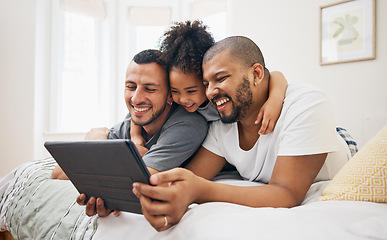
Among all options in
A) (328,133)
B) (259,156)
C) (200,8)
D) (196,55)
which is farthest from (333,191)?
(200,8)

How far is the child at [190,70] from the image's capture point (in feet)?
4.23

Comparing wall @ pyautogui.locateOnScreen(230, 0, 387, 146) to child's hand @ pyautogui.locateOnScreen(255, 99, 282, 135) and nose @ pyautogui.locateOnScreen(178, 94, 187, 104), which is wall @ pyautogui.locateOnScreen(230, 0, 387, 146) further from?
nose @ pyautogui.locateOnScreen(178, 94, 187, 104)

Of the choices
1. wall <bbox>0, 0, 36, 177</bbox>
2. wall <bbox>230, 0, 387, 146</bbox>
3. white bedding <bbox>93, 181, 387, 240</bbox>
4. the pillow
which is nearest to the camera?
white bedding <bbox>93, 181, 387, 240</bbox>

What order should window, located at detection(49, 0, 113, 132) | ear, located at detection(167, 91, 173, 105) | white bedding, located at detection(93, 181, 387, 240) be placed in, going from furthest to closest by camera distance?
1. window, located at detection(49, 0, 113, 132)
2. ear, located at detection(167, 91, 173, 105)
3. white bedding, located at detection(93, 181, 387, 240)

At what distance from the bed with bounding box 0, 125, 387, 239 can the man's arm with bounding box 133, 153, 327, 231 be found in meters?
0.04

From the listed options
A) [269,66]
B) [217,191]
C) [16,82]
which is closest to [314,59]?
[269,66]

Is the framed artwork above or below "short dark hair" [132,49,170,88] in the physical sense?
above

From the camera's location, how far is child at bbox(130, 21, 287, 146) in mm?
1289

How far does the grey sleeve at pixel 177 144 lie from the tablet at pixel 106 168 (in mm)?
247

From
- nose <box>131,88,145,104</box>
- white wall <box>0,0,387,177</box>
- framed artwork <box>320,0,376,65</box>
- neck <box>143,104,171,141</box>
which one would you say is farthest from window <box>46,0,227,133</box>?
nose <box>131,88,145,104</box>

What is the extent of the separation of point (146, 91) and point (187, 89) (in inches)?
6.7

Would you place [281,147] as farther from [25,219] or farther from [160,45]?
[25,219]

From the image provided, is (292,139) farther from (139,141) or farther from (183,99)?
(139,141)

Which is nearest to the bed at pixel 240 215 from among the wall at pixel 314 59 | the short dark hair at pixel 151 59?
the short dark hair at pixel 151 59
